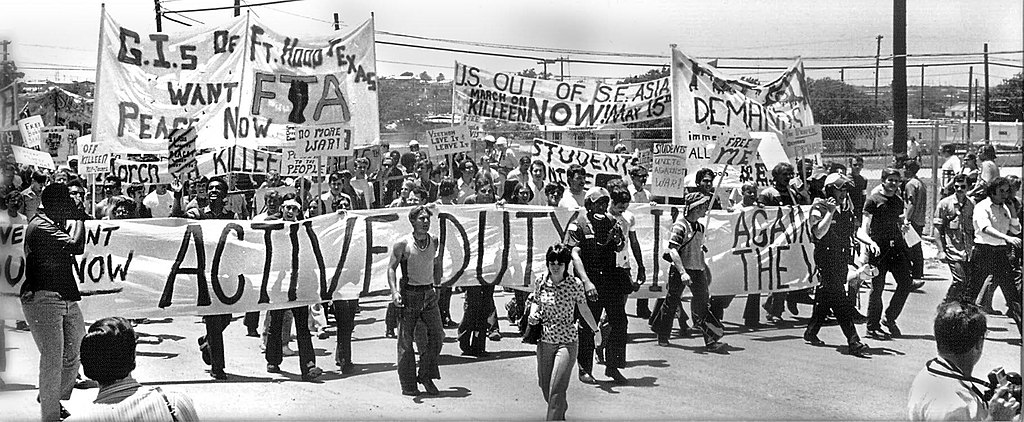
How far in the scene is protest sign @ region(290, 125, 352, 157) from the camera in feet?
32.2

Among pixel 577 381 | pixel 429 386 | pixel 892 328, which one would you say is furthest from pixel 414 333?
pixel 892 328

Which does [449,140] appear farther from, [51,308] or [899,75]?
[51,308]

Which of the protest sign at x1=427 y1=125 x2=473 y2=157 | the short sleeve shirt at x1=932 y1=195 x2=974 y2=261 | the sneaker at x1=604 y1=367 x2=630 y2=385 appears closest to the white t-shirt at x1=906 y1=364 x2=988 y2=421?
the sneaker at x1=604 y1=367 x2=630 y2=385

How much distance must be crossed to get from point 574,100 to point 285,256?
6.28 meters

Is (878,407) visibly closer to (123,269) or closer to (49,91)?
(123,269)

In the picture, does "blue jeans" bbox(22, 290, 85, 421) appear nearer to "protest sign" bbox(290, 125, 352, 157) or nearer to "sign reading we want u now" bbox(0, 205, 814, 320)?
"sign reading we want u now" bbox(0, 205, 814, 320)

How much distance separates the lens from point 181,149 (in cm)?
1107

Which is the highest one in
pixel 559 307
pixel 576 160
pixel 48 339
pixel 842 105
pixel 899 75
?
pixel 842 105

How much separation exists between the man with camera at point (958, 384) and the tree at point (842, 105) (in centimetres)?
2407

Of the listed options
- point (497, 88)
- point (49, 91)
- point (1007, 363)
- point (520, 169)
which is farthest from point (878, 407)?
point (49, 91)

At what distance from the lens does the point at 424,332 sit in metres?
7.54

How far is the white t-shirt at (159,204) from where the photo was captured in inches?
470

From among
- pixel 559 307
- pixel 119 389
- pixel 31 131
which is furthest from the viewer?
pixel 31 131

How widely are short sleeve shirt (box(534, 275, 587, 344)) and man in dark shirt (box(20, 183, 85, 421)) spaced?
2.90m
